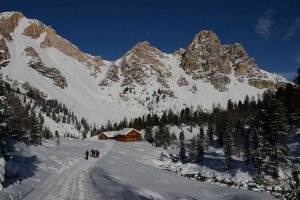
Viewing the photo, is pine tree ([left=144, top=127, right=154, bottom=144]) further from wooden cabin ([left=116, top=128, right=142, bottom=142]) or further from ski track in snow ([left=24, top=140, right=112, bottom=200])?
ski track in snow ([left=24, top=140, right=112, bottom=200])

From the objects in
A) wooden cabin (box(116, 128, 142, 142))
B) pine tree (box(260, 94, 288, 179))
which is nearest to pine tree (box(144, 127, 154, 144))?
wooden cabin (box(116, 128, 142, 142))

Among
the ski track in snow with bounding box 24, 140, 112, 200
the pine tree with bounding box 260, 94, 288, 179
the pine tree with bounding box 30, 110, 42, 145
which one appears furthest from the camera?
the pine tree with bounding box 30, 110, 42, 145

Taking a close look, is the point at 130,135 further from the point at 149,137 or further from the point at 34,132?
the point at 34,132

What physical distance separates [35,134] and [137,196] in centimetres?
4443

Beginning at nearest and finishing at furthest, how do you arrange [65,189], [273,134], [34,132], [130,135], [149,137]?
1. [65,189]
2. [273,134]
3. [34,132]
4. [149,137]
5. [130,135]

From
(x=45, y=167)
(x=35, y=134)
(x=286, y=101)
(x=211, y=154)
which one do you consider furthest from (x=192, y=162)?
(x=45, y=167)

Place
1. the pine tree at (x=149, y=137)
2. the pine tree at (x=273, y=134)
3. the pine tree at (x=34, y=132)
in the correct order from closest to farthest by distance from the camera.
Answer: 1. the pine tree at (x=273, y=134)
2. the pine tree at (x=34, y=132)
3. the pine tree at (x=149, y=137)

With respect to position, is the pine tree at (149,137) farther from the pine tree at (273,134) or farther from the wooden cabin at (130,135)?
the pine tree at (273,134)

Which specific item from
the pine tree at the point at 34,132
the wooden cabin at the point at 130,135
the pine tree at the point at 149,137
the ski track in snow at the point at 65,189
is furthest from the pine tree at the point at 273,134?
the wooden cabin at the point at 130,135

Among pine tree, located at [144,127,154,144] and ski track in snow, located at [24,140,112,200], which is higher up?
pine tree, located at [144,127,154,144]

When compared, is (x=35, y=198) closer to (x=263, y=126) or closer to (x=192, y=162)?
(x=263, y=126)

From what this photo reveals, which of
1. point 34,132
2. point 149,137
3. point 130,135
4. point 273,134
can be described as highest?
point 130,135

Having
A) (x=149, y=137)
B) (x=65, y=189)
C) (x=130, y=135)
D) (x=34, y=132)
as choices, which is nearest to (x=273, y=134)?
(x=65, y=189)

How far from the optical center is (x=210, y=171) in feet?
236
